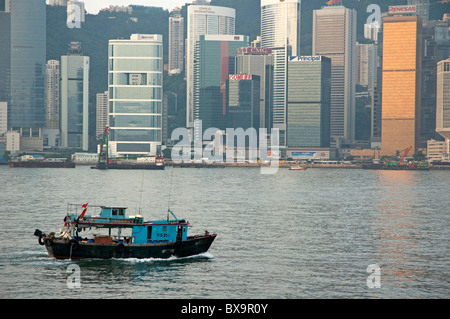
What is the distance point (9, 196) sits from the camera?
118000mm

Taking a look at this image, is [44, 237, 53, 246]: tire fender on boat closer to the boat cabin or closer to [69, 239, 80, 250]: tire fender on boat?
[69, 239, 80, 250]: tire fender on boat

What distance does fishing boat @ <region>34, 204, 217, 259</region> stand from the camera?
195 ft

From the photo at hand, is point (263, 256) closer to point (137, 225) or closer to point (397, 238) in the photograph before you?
point (137, 225)

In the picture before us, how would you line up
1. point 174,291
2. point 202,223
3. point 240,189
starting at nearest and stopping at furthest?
point 174,291 < point 202,223 < point 240,189

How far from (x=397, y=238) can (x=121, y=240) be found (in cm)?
2941

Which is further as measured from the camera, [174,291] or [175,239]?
[175,239]

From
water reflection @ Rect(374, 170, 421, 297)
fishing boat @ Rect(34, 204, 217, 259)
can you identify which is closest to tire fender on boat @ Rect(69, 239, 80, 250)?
fishing boat @ Rect(34, 204, 217, 259)

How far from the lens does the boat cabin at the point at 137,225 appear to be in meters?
60.8

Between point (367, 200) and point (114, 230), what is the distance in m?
57.2

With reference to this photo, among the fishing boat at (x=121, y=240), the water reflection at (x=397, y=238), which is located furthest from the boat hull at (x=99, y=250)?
the water reflection at (x=397, y=238)

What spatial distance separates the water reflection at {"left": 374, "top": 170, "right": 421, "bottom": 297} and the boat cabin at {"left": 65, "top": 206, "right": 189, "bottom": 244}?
1702 centimetres
